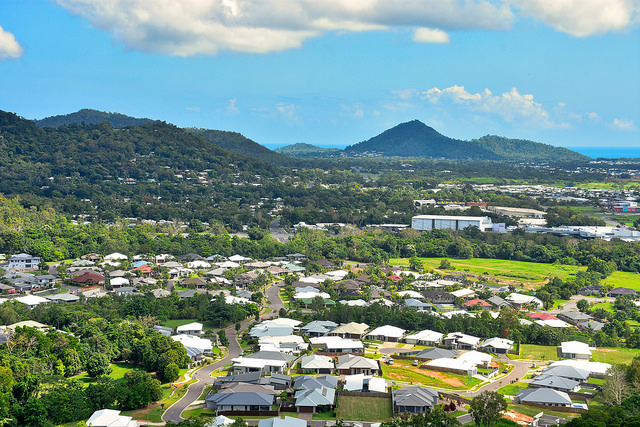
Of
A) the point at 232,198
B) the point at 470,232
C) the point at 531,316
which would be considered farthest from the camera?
the point at 232,198

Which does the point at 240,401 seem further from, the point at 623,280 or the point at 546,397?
the point at 623,280

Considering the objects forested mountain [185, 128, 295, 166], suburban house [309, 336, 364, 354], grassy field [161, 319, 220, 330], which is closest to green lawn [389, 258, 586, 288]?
suburban house [309, 336, 364, 354]

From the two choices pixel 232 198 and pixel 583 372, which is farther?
pixel 232 198

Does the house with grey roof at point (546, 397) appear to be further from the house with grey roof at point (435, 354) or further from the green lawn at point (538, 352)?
the green lawn at point (538, 352)

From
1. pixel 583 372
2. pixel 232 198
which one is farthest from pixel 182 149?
pixel 583 372

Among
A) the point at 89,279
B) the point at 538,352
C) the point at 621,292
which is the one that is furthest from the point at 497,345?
the point at 89,279

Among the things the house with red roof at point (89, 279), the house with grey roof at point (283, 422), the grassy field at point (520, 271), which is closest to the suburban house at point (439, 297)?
the grassy field at point (520, 271)

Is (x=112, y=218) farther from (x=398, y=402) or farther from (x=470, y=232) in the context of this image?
(x=398, y=402)

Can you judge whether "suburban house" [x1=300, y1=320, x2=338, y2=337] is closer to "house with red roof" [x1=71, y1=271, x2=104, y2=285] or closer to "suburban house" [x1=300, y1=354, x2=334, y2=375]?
"suburban house" [x1=300, y1=354, x2=334, y2=375]
